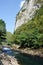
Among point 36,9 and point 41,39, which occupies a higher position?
point 36,9

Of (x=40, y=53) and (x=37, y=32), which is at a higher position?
(x=37, y=32)

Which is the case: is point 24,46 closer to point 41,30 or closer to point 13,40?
point 41,30

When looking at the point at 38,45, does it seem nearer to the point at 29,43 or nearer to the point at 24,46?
the point at 29,43

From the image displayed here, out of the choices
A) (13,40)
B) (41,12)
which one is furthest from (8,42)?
(41,12)

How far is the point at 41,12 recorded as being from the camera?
566 feet

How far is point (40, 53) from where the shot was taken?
98188 millimetres

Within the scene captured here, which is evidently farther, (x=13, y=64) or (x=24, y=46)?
(x=24, y=46)

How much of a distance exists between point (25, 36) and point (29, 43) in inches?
287

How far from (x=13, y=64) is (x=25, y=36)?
68.8m

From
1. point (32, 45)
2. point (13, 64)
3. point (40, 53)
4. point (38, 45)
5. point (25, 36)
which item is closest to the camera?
point (13, 64)

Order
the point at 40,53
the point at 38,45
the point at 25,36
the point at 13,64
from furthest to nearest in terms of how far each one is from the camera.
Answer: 1. the point at 25,36
2. the point at 38,45
3. the point at 40,53
4. the point at 13,64

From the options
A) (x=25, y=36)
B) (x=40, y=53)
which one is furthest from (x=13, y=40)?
(x=40, y=53)

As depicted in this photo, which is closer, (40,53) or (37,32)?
(40,53)

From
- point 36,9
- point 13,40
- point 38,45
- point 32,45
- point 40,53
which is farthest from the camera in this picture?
point 36,9
